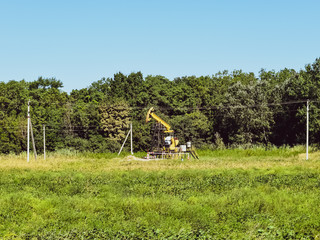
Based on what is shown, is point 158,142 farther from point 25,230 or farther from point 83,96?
point 25,230

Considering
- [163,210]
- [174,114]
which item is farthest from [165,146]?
[163,210]

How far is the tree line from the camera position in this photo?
54.8 meters

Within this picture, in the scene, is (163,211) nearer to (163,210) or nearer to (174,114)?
(163,210)

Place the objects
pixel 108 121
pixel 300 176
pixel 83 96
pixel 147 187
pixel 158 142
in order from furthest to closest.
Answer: pixel 83 96 → pixel 108 121 → pixel 158 142 → pixel 300 176 → pixel 147 187


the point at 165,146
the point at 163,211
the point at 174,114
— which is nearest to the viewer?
the point at 163,211

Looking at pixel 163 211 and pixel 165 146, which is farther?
pixel 165 146

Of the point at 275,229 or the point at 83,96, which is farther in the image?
the point at 83,96

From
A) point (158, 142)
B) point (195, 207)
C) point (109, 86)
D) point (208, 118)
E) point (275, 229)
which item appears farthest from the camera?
point (109, 86)

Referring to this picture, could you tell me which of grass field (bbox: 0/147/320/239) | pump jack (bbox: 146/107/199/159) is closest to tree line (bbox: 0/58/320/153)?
pump jack (bbox: 146/107/199/159)

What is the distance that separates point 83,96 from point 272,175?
49.4 meters

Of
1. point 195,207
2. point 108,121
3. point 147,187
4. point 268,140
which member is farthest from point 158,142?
point 195,207

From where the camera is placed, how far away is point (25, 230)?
11562 millimetres

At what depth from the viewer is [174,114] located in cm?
6494

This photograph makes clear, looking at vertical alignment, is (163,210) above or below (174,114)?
below
